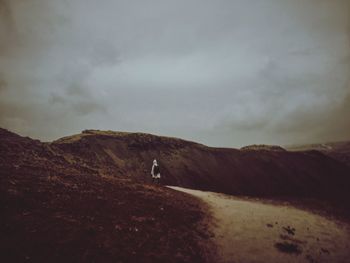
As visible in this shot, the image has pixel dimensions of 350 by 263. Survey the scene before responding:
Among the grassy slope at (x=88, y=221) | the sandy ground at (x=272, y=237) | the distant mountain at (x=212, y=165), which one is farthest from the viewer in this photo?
the distant mountain at (x=212, y=165)

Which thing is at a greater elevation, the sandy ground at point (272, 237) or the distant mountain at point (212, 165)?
the distant mountain at point (212, 165)

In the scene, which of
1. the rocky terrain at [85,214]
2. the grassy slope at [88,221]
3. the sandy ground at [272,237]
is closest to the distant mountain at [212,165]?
the rocky terrain at [85,214]

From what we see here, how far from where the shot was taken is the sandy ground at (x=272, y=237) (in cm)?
1138

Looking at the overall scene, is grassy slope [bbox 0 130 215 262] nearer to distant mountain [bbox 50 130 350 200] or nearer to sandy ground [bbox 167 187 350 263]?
sandy ground [bbox 167 187 350 263]

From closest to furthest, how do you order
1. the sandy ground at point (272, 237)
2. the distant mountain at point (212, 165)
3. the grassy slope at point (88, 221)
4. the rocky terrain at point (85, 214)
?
the grassy slope at point (88, 221)
the rocky terrain at point (85, 214)
the sandy ground at point (272, 237)
the distant mountain at point (212, 165)

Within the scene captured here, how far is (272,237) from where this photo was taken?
43.7ft

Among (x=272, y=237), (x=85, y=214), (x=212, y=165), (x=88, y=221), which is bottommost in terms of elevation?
(x=272, y=237)

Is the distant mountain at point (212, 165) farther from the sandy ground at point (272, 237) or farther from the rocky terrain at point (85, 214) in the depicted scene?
the sandy ground at point (272, 237)


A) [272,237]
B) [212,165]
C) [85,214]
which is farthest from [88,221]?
[212,165]

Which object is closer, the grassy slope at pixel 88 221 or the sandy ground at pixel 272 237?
the grassy slope at pixel 88 221

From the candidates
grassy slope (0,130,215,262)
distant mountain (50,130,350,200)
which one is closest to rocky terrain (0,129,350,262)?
grassy slope (0,130,215,262)

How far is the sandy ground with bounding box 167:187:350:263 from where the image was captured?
1138cm

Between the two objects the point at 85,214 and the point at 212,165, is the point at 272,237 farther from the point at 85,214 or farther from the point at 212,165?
the point at 212,165

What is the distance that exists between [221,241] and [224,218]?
333 cm
